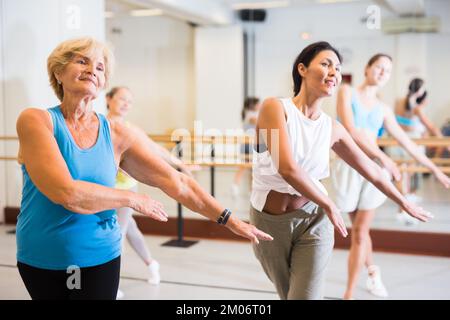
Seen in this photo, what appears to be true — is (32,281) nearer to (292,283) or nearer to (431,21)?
(292,283)

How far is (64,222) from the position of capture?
61.6 inches

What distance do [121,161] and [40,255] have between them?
0.42 meters

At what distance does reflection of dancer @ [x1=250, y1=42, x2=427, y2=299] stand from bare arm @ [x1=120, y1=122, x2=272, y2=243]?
33 cm

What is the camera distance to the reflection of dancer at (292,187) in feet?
6.73

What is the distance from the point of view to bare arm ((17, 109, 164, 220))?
1.42m

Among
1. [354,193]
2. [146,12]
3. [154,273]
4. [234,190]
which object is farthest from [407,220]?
[146,12]

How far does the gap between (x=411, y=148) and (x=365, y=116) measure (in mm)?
373

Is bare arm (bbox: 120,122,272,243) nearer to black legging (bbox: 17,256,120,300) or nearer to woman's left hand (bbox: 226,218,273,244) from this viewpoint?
woman's left hand (bbox: 226,218,273,244)

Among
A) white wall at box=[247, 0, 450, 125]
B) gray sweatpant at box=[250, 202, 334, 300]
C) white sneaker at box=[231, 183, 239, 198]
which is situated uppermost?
white wall at box=[247, 0, 450, 125]

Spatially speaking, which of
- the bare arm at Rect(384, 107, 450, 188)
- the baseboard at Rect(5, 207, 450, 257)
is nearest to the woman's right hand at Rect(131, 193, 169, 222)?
the bare arm at Rect(384, 107, 450, 188)

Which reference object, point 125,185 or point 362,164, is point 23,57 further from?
point 362,164

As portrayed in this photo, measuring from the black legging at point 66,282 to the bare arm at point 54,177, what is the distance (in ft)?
0.87

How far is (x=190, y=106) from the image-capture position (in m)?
8.40

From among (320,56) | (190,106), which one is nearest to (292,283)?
(320,56)
